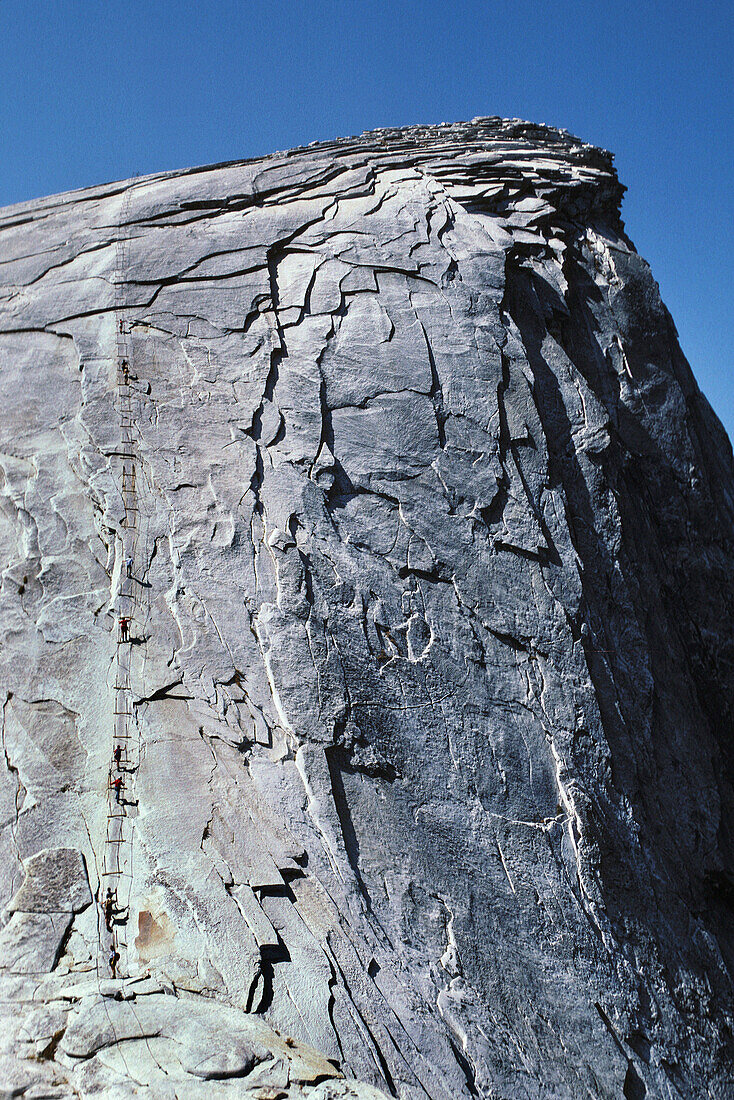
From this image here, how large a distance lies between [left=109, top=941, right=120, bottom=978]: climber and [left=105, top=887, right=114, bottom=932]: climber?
6 centimetres

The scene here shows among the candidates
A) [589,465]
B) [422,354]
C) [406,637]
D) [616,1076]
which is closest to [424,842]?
[406,637]

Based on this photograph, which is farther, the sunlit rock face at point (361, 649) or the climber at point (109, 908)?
the climber at point (109, 908)

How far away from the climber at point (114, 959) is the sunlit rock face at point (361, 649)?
58 millimetres

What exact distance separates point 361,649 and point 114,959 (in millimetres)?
1342

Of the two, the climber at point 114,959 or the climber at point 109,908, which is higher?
the climber at point 109,908

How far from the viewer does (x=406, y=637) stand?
2.87 m

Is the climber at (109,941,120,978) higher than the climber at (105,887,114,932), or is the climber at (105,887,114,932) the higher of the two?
the climber at (105,887,114,932)

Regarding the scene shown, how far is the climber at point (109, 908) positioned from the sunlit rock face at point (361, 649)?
0.9 inches

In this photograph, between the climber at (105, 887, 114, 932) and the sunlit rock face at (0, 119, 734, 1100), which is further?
the climber at (105, 887, 114, 932)

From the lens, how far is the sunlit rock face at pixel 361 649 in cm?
250

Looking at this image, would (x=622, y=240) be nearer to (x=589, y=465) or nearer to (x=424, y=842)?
(x=589, y=465)

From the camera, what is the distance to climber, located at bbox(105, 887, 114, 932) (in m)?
2.62

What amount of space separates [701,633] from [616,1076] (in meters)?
1.84

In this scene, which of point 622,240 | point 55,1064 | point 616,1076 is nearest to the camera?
point 55,1064
